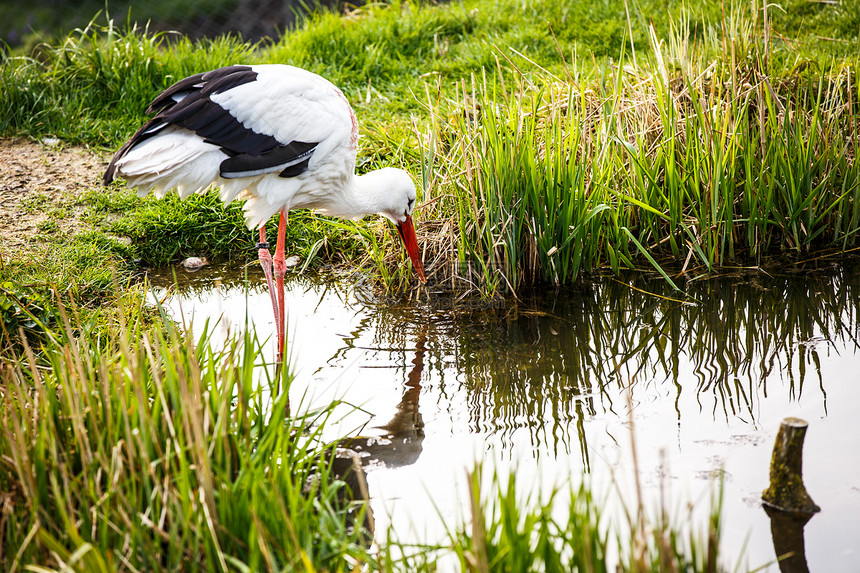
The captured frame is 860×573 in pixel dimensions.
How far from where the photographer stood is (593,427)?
311 centimetres

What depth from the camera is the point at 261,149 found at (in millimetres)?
3729

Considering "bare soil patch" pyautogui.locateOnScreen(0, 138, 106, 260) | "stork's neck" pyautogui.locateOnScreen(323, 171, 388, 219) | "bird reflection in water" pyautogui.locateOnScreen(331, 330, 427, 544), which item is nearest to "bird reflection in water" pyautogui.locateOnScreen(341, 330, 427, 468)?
"bird reflection in water" pyautogui.locateOnScreen(331, 330, 427, 544)

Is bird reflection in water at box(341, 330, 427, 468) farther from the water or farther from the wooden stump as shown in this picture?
the wooden stump

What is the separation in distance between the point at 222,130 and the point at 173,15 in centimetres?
621

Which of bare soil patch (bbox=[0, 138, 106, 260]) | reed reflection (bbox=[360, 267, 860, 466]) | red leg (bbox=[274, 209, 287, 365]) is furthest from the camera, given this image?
bare soil patch (bbox=[0, 138, 106, 260])

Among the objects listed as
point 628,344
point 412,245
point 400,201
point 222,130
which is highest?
point 222,130

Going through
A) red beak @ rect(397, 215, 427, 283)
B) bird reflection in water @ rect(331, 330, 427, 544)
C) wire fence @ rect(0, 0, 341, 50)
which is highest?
wire fence @ rect(0, 0, 341, 50)

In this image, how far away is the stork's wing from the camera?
11.9 ft

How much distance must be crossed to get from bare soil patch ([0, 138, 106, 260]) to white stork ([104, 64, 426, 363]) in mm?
1394

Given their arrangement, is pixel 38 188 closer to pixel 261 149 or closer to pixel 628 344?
pixel 261 149

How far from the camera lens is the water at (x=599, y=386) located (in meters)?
2.71

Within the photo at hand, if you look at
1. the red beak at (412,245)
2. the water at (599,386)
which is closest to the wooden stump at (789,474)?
the water at (599,386)

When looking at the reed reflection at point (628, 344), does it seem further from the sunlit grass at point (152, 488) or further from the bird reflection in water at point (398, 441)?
Result: the sunlit grass at point (152, 488)

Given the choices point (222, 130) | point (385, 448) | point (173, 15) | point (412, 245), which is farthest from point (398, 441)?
point (173, 15)
